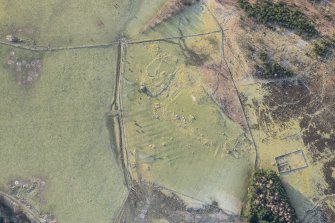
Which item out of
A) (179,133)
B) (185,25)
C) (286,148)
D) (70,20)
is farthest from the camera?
(185,25)

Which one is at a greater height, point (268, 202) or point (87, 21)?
point (87, 21)

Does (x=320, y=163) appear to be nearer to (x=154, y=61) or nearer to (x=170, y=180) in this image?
(x=170, y=180)

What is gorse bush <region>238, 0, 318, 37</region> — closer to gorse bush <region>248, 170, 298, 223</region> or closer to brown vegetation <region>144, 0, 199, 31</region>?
brown vegetation <region>144, 0, 199, 31</region>

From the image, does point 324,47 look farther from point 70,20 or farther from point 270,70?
point 70,20

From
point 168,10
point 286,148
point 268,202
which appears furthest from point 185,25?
point 268,202

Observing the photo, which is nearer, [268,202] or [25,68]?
[268,202]

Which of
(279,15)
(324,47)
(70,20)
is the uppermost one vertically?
(70,20)

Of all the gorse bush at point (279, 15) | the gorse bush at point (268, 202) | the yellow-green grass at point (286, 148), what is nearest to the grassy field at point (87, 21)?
the gorse bush at point (279, 15)
